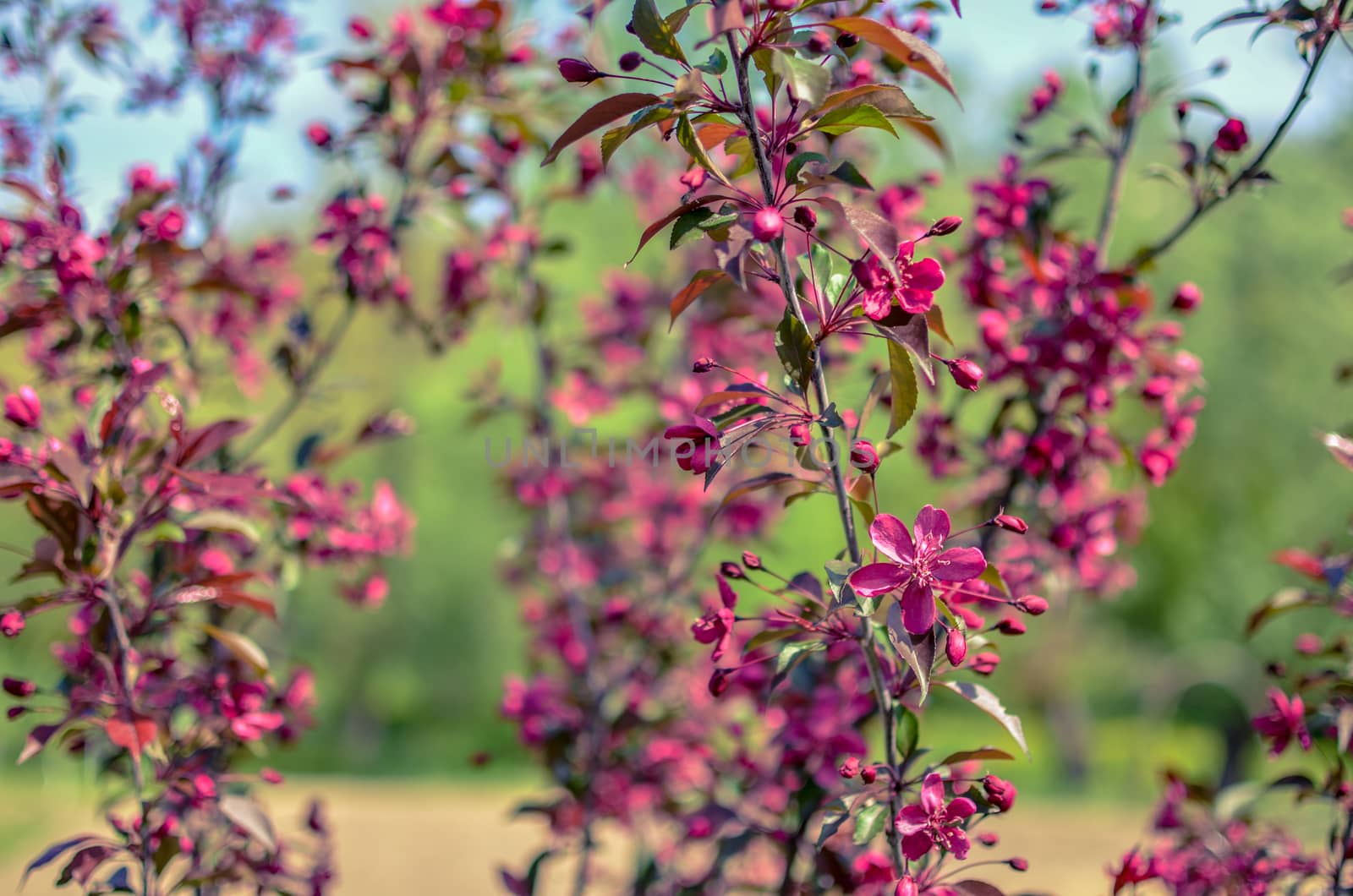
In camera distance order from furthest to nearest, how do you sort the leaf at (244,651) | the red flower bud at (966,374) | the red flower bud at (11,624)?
the leaf at (244,651) < the red flower bud at (11,624) < the red flower bud at (966,374)

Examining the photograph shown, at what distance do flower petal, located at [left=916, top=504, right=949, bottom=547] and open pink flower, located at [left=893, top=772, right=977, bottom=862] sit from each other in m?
0.24

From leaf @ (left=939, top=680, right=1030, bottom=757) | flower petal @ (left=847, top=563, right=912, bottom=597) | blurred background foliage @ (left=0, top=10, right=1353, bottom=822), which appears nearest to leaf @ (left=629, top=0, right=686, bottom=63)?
flower petal @ (left=847, top=563, right=912, bottom=597)

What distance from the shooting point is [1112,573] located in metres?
2.31

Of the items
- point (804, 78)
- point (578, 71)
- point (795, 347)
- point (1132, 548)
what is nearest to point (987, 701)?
point (795, 347)

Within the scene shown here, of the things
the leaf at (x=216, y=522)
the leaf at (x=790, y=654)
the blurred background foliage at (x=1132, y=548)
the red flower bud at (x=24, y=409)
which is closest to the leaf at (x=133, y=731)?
the leaf at (x=216, y=522)

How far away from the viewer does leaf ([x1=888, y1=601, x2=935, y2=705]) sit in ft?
3.08

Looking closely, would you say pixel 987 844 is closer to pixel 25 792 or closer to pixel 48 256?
pixel 48 256

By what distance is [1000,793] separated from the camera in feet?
3.31

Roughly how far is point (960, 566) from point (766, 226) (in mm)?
365

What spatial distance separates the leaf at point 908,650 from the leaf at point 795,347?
25 centimetres

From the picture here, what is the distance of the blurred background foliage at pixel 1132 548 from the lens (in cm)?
801

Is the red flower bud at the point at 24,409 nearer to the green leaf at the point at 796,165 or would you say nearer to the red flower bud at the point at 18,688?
the red flower bud at the point at 18,688

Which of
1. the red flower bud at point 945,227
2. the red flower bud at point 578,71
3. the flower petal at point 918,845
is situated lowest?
the flower petal at point 918,845

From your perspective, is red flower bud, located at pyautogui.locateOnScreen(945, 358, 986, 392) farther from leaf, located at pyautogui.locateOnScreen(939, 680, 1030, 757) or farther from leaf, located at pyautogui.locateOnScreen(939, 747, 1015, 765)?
leaf, located at pyautogui.locateOnScreen(939, 747, 1015, 765)
